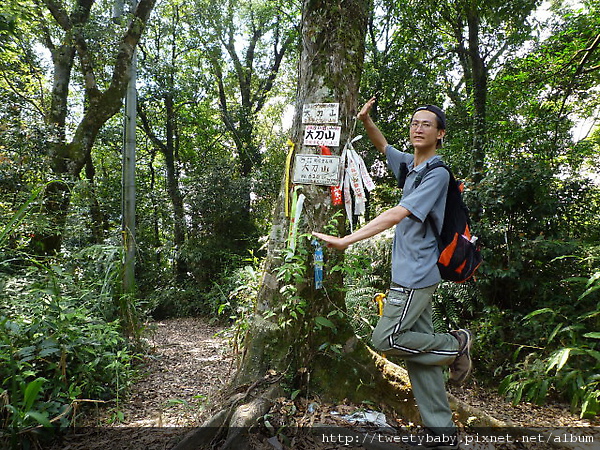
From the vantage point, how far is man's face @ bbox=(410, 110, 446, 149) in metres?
2.44

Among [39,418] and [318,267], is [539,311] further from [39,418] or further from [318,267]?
[39,418]

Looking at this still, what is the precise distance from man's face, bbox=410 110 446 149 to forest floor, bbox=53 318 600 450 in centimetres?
200

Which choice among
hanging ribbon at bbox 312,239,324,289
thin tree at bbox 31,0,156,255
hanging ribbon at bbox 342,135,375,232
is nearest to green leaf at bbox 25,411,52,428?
hanging ribbon at bbox 312,239,324,289

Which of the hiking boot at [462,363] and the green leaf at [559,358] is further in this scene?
the green leaf at [559,358]

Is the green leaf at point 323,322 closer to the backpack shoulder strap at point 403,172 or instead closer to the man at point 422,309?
the man at point 422,309

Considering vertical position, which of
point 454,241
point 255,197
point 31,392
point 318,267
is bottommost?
point 31,392

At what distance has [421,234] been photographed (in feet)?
7.70

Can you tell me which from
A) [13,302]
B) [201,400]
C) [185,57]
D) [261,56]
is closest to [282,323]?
[201,400]

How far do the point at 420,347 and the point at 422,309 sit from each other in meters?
0.23

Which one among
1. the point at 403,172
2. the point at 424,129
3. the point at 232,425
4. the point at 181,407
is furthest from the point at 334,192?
the point at 181,407

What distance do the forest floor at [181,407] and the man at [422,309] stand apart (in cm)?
55

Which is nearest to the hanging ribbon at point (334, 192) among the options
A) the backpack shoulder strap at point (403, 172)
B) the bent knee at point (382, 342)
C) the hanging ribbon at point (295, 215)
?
the hanging ribbon at point (295, 215)

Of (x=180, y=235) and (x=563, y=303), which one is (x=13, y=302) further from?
(x=180, y=235)

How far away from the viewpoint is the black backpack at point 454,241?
231 cm
